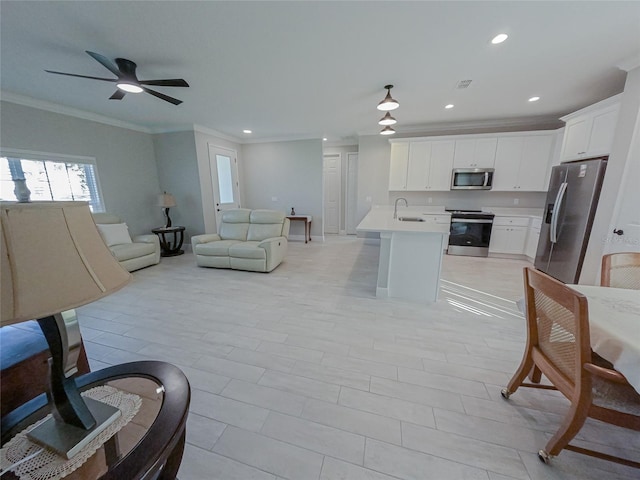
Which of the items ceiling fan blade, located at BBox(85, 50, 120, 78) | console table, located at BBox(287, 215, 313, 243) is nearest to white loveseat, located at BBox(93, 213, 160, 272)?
ceiling fan blade, located at BBox(85, 50, 120, 78)

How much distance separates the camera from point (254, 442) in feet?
4.31

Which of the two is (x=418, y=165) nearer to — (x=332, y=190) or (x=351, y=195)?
(x=351, y=195)

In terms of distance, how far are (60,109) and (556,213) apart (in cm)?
760

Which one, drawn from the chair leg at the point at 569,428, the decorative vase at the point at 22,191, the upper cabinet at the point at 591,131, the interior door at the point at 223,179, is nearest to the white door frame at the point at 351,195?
the interior door at the point at 223,179

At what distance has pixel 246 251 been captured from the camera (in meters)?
3.90

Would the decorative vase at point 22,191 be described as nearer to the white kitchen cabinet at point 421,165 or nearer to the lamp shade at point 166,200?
the lamp shade at point 166,200

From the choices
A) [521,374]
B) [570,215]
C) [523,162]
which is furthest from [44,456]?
[523,162]

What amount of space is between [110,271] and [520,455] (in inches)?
80.2

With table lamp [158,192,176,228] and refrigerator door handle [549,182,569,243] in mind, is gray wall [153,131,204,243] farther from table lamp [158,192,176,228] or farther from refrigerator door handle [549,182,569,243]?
refrigerator door handle [549,182,569,243]

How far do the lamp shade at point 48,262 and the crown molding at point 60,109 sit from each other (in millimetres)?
4665

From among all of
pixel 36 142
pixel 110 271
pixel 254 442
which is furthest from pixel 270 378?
pixel 36 142

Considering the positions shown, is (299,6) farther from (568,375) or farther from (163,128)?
(163,128)

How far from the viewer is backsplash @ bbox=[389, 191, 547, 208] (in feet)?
15.7

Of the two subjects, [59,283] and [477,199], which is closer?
[59,283]
